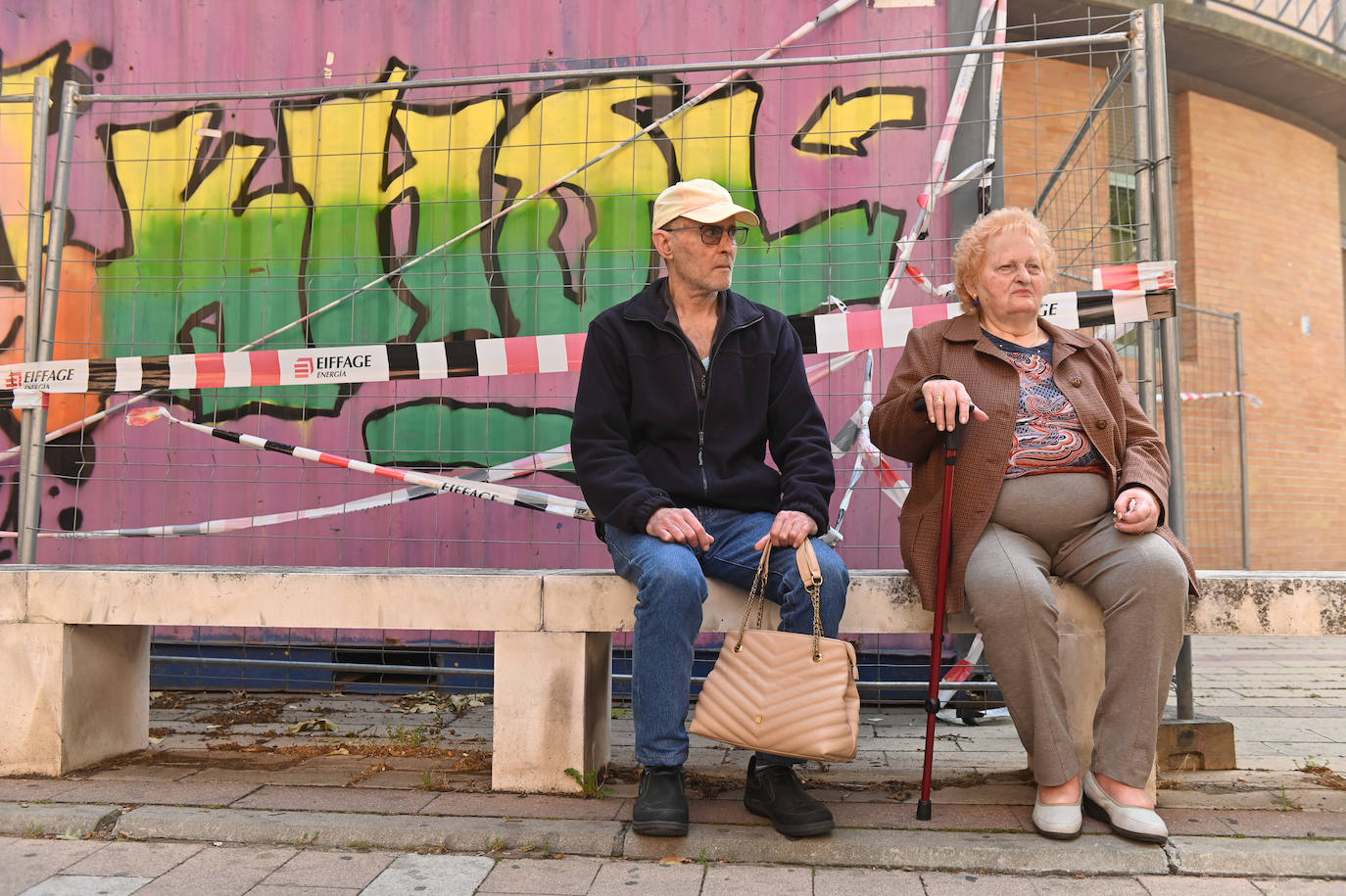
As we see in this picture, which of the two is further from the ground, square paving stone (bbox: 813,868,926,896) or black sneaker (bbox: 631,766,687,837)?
black sneaker (bbox: 631,766,687,837)

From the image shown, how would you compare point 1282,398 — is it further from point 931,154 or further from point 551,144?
point 551,144

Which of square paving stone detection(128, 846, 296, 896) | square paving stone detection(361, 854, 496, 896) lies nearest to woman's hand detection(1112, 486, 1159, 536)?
square paving stone detection(361, 854, 496, 896)

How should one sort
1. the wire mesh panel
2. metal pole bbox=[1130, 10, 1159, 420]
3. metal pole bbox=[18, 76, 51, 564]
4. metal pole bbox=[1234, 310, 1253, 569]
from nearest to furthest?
metal pole bbox=[1130, 10, 1159, 420], metal pole bbox=[18, 76, 51, 564], the wire mesh panel, metal pole bbox=[1234, 310, 1253, 569]

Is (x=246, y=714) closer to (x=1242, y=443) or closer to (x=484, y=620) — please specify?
(x=484, y=620)

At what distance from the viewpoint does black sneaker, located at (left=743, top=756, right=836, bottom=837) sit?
264cm

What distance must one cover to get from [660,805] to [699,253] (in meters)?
1.63

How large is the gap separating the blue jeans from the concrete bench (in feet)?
0.77

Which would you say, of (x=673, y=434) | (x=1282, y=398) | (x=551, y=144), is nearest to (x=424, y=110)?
(x=551, y=144)

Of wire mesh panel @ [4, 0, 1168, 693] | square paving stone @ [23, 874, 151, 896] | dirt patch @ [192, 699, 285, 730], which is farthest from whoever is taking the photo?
wire mesh panel @ [4, 0, 1168, 693]

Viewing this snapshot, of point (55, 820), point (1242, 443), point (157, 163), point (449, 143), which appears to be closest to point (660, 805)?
point (55, 820)

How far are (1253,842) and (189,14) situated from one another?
18.9ft

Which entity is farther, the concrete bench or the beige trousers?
the concrete bench

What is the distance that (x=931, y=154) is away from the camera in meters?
4.65

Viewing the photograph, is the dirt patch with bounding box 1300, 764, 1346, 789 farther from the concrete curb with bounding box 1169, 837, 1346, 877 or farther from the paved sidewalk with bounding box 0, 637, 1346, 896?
the concrete curb with bounding box 1169, 837, 1346, 877
